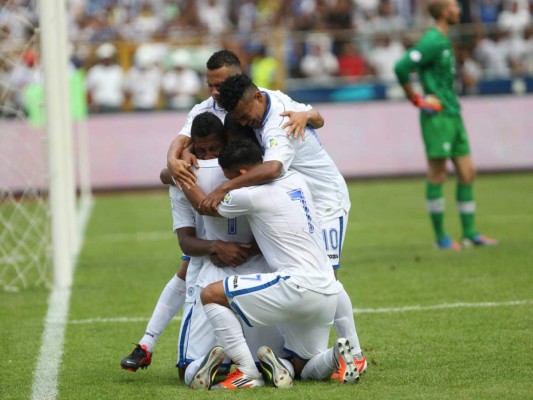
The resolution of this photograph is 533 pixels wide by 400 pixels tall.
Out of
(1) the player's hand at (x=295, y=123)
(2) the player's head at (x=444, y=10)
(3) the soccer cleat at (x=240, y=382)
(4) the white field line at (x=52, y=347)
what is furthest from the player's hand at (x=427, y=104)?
(3) the soccer cleat at (x=240, y=382)

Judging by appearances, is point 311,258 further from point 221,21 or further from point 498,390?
point 221,21

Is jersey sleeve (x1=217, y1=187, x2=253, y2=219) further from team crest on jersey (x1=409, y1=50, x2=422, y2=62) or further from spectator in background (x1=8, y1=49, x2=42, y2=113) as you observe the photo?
spectator in background (x1=8, y1=49, x2=42, y2=113)

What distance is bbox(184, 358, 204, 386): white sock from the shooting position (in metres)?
6.05

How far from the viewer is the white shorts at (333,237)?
6.57m

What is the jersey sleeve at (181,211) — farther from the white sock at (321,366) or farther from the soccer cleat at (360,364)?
the soccer cleat at (360,364)

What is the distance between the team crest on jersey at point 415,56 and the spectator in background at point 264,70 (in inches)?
394

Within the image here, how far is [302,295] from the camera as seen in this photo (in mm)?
5836

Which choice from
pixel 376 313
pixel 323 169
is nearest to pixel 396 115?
pixel 376 313

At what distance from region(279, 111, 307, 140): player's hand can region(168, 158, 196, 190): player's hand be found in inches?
24.1

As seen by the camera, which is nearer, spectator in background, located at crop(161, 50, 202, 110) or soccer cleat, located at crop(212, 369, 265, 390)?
soccer cleat, located at crop(212, 369, 265, 390)

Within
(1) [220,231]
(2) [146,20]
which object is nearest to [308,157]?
(1) [220,231]

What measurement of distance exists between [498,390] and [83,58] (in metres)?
17.7

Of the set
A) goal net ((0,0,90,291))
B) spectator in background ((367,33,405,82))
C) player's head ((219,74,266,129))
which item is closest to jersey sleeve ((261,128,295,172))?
player's head ((219,74,266,129))

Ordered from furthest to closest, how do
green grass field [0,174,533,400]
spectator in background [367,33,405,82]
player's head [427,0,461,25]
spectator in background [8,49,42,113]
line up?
1. spectator in background [367,33,405,82]
2. spectator in background [8,49,42,113]
3. player's head [427,0,461,25]
4. green grass field [0,174,533,400]
